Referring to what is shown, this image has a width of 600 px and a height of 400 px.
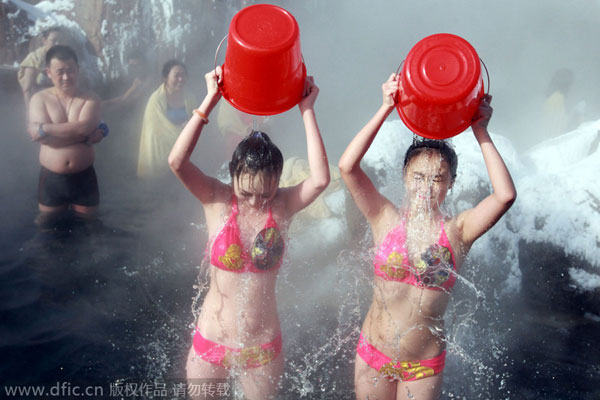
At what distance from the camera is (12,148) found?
5.62 metres

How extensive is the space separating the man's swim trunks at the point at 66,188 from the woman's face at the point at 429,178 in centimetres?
306

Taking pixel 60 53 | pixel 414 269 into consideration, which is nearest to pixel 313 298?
pixel 414 269

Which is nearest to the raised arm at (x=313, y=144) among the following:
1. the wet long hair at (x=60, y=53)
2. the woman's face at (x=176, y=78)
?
the wet long hair at (x=60, y=53)

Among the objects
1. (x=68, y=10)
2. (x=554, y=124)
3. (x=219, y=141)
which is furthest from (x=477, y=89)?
(x=68, y=10)

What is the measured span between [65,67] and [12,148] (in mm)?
2442

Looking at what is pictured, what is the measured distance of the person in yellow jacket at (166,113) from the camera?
4957 millimetres

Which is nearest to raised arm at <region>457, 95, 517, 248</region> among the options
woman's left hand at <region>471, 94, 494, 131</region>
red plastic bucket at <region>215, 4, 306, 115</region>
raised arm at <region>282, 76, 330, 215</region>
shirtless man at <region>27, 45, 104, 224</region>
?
woman's left hand at <region>471, 94, 494, 131</region>

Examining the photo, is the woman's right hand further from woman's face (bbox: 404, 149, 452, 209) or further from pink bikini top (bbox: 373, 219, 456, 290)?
pink bikini top (bbox: 373, 219, 456, 290)

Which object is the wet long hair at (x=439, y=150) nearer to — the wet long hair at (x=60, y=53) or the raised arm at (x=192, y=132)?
the raised arm at (x=192, y=132)

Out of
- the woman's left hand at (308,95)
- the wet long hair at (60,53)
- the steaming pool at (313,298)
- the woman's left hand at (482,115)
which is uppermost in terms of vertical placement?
the wet long hair at (60,53)

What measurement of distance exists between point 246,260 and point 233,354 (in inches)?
17.4

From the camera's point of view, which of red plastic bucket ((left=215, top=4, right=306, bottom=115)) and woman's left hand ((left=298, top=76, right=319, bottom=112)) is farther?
woman's left hand ((left=298, top=76, right=319, bottom=112))

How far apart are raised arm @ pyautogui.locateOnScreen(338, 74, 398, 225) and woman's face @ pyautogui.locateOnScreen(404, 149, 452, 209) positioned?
0.62 ft

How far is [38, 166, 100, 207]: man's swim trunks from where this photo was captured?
4.02 metres
